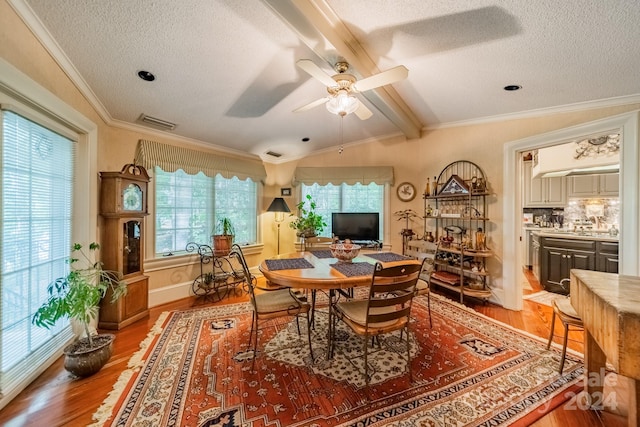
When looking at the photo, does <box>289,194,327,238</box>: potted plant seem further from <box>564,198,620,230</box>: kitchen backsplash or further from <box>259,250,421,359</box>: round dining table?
<box>564,198,620,230</box>: kitchen backsplash

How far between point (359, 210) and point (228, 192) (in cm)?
237

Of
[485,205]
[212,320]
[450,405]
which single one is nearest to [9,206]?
[212,320]

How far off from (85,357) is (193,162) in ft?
8.59

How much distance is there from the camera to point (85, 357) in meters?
1.84

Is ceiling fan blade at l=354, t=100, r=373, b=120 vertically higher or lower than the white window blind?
higher

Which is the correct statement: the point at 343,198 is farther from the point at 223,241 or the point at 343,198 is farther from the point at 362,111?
the point at 362,111

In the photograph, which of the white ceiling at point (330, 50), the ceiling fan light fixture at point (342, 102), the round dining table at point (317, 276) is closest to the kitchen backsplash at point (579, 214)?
the white ceiling at point (330, 50)

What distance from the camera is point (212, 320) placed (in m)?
2.85

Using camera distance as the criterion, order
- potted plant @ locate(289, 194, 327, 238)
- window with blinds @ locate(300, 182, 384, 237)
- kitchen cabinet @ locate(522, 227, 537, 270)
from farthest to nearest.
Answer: kitchen cabinet @ locate(522, 227, 537, 270), window with blinds @ locate(300, 182, 384, 237), potted plant @ locate(289, 194, 327, 238)

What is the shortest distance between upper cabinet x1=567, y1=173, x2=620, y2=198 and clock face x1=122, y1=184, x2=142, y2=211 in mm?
7382

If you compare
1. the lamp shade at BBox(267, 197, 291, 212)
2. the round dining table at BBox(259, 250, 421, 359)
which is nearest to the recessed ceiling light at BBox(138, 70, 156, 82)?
the round dining table at BBox(259, 250, 421, 359)

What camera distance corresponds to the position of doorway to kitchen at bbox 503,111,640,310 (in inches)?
91.2

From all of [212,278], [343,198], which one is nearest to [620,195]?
[343,198]

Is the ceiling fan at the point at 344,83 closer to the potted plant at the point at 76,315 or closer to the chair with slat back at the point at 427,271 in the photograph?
the chair with slat back at the point at 427,271
